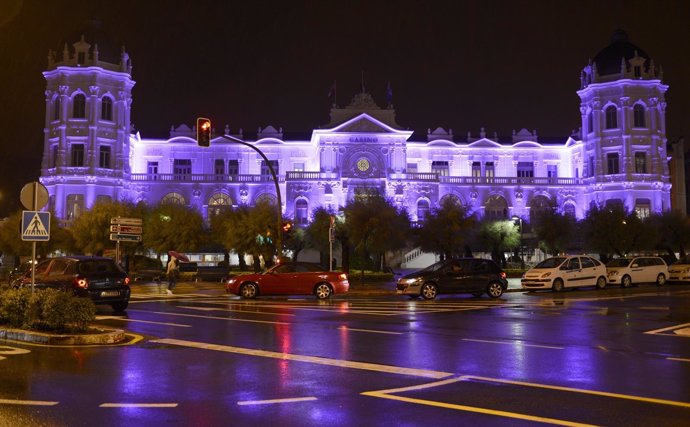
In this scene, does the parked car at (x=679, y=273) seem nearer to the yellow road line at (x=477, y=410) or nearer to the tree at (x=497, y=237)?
the tree at (x=497, y=237)

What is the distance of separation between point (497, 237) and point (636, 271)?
22.5 meters

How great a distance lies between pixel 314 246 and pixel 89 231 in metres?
18.2

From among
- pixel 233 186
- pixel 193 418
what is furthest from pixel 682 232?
pixel 193 418

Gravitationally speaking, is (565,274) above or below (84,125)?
below

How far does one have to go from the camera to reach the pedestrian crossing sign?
14.1 m

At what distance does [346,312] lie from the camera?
19141 mm

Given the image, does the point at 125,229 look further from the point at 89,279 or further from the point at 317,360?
the point at 317,360

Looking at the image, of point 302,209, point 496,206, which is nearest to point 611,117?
point 496,206

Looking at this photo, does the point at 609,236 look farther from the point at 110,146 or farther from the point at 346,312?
the point at 110,146

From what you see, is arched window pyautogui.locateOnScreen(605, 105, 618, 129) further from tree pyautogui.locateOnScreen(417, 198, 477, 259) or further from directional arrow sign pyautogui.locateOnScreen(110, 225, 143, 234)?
directional arrow sign pyautogui.locateOnScreen(110, 225, 143, 234)

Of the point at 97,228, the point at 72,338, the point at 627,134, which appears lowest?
the point at 72,338

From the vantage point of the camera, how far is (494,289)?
25.3m

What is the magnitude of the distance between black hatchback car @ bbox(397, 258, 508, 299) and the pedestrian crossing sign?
14.3 meters

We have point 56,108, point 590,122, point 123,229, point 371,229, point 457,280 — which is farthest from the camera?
point 590,122
